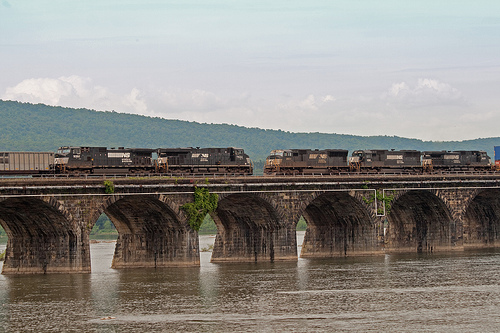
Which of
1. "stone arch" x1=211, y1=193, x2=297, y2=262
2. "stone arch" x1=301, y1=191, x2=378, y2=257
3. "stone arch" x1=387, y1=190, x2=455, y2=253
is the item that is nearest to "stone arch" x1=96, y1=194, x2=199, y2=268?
"stone arch" x1=211, y1=193, x2=297, y2=262

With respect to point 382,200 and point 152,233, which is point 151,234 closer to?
point 152,233

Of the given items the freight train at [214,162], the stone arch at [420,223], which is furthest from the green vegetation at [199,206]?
the stone arch at [420,223]

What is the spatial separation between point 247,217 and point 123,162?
1383cm

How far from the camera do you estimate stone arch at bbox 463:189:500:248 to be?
106562 mm

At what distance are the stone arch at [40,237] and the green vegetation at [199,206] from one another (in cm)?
1063

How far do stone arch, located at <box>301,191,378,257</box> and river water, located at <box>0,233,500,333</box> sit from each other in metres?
7.42

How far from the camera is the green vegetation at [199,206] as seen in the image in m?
74.1

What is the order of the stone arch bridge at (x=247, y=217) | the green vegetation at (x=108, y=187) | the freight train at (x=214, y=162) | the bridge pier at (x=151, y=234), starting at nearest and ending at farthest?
the stone arch bridge at (x=247, y=217) < the green vegetation at (x=108, y=187) < the bridge pier at (x=151, y=234) < the freight train at (x=214, y=162)

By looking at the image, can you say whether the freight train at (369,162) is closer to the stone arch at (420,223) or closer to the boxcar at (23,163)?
the stone arch at (420,223)

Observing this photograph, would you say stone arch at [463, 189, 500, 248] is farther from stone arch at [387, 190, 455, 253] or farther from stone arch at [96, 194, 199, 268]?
stone arch at [96, 194, 199, 268]

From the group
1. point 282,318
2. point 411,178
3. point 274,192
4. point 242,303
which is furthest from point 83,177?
point 411,178

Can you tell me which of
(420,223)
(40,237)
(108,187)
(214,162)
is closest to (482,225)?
(420,223)

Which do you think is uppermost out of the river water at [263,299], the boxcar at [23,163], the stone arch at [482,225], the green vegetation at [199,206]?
the boxcar at [23,163]

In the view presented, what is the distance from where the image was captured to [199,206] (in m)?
74.4
